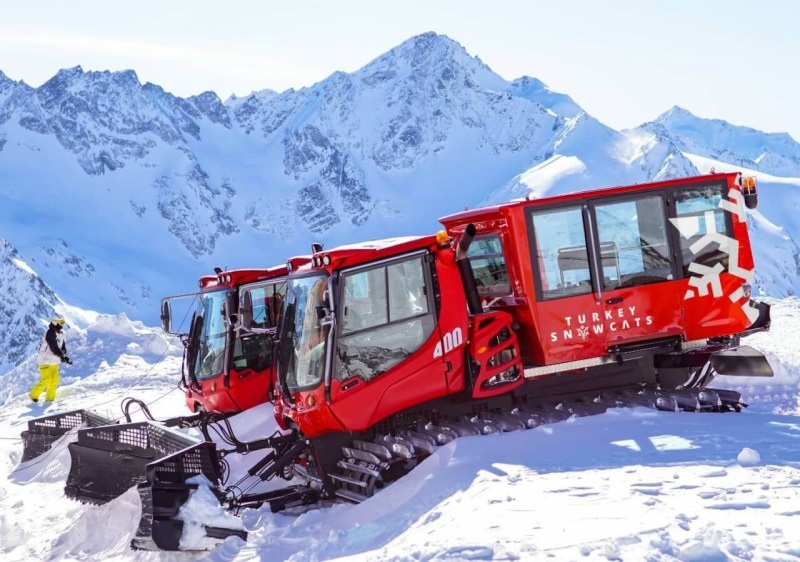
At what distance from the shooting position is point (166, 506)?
7.03 m

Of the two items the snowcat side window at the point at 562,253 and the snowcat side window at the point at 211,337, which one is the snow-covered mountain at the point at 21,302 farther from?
the snowcat side window at the point at 562,253

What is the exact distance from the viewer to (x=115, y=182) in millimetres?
173625

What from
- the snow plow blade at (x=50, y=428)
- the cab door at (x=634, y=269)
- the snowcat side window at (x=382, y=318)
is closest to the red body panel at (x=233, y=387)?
the snow plow blade at (x=50, y=428)

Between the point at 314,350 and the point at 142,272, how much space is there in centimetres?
15402

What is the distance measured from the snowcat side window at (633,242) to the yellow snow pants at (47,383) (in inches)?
452

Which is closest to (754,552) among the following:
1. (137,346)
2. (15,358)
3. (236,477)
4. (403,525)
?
(403,525)

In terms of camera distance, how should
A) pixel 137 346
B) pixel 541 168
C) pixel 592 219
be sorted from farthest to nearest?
pixel 541 168
pixel 137 346
pixel 592 219

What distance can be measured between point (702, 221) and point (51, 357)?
12.2m

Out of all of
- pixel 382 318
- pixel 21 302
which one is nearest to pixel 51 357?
pixel 382 318

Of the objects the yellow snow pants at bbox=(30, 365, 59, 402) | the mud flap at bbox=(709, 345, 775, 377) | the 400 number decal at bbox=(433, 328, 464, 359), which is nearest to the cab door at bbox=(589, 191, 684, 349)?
the mud flap at bbox=(709, 345, 775, 377)

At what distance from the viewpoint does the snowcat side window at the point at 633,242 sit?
31.3ft

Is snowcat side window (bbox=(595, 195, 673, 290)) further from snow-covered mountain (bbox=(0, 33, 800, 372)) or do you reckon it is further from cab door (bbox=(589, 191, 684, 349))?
snow-covered mountain (bbox=(0, 33, 800, 372))

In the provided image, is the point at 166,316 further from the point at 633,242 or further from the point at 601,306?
the point at 633,242

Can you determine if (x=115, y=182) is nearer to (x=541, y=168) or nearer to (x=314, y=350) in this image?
(x=541, y=168)
